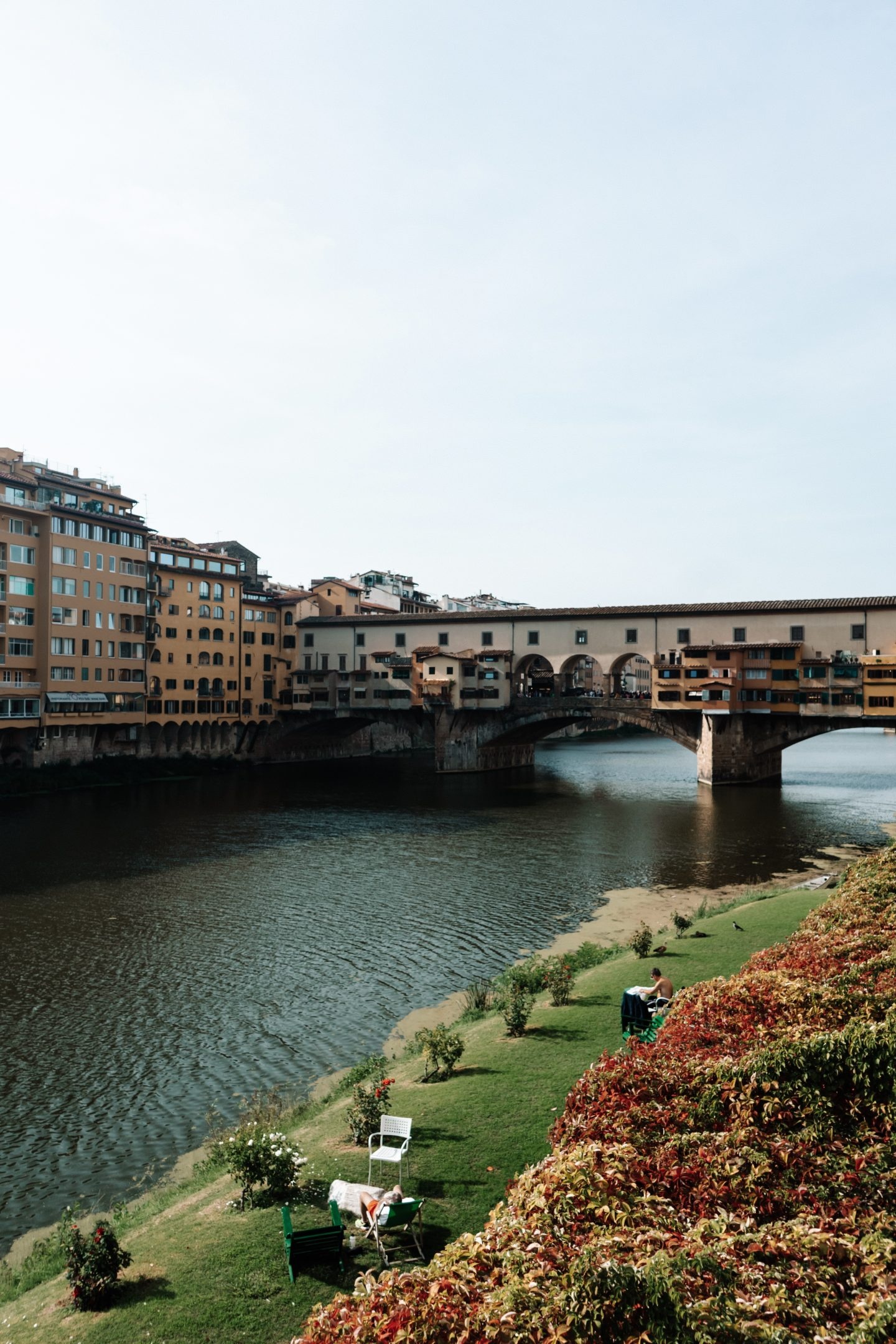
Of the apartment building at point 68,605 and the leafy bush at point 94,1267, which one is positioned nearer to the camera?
the leafy bush at point 94,1267

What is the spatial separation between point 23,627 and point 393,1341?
71.0 m

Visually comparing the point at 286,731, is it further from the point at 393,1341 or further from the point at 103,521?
the point at 393,1341

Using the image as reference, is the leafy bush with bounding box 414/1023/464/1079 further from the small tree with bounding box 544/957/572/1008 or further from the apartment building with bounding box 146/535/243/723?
the apartment building with bounding box 146/535/243/723

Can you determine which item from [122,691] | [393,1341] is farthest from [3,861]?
[393,1341]

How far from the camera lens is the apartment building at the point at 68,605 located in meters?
67.6

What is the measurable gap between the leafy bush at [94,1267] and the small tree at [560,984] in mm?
12272

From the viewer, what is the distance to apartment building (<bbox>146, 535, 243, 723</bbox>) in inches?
3231

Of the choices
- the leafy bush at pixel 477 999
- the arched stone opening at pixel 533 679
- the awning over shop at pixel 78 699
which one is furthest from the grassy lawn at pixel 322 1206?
the arched stone opening at pixel 533 679

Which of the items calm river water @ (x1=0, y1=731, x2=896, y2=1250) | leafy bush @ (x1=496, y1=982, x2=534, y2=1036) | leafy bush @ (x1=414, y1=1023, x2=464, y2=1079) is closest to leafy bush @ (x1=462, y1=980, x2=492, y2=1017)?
calm river water @ (x1=0, y1=731, x2=896, y2=1250)

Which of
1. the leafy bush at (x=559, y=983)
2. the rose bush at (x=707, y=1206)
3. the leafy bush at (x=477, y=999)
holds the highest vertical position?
the rose bush at (x=707, y=1206)

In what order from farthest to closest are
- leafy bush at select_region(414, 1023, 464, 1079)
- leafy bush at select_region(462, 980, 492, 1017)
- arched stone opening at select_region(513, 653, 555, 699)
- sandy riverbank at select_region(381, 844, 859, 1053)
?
1. arched stone opening at select_region(513, 653, 555, 699)
2. sandy riverbank at select_region(381, 844, 859, 1053)
3. leafy bush at select_region(462, 980, 492, 1017)
4. leafy bush at select_region(414, 1023, 464, 1079)

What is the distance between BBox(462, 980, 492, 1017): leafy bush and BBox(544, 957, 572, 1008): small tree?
1.77 m

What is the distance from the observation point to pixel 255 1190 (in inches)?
486

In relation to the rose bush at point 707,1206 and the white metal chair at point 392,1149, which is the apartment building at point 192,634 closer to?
the white metal chair at point 392,1149
